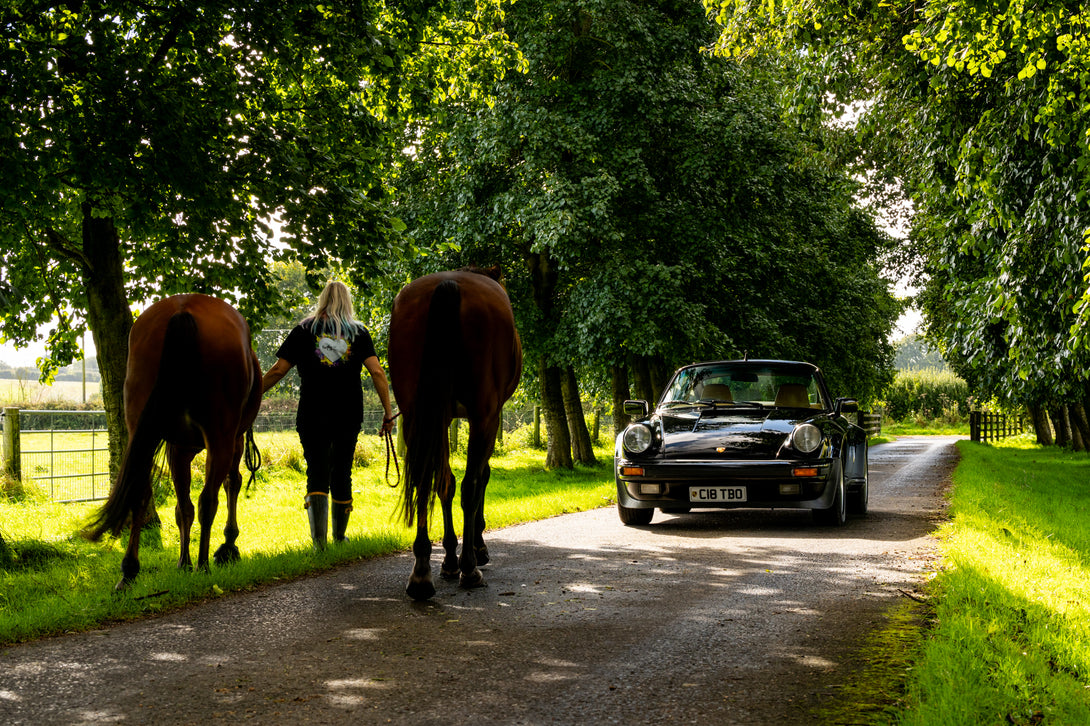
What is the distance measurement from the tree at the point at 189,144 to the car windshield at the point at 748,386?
3782 mm

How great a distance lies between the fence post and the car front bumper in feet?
29.9

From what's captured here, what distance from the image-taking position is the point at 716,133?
740 inches

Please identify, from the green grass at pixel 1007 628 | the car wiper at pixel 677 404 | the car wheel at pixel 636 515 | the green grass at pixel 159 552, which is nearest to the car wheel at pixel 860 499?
the green grass at pixel 1007 628

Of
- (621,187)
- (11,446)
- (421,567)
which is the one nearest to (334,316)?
(421,567)

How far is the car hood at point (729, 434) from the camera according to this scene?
8.99m

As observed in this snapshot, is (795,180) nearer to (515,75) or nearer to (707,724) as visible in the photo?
(515,75)

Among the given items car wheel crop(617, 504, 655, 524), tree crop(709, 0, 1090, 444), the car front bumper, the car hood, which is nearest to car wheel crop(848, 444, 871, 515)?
the car hood

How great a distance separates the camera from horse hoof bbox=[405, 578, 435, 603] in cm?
571

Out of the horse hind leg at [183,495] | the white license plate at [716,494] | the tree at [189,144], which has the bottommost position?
the white license plate at [716,494]

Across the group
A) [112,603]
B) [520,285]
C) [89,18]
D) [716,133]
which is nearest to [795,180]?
[716,133]

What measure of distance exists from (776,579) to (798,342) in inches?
719

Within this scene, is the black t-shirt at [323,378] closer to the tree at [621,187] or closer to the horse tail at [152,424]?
the horse tail at [152,424]

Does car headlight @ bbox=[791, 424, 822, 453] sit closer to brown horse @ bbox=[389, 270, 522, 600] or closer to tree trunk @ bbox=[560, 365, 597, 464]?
brown horse @ bbox=[389, 270, 522, 600]

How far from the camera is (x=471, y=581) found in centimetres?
612
